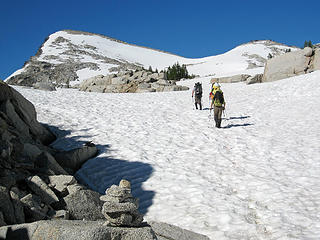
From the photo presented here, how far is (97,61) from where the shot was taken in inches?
3588

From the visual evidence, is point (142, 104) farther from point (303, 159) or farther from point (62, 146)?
point (303, 159)

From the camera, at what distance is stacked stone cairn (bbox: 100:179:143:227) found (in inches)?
150

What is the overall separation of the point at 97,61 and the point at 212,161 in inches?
3444

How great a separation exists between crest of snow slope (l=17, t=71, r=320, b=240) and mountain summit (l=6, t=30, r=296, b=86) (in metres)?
32.8

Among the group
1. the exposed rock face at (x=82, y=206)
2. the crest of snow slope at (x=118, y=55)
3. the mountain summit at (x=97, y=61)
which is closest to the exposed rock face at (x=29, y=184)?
the exposed rock face at (x=82, y=206)

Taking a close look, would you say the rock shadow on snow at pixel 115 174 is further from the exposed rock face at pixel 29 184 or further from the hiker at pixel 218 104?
the hiker at pixel 218 104

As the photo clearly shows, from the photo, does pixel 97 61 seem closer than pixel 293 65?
No

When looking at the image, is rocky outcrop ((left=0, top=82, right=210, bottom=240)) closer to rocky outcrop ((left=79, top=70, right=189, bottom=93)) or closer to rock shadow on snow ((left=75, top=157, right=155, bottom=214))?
rock shadow on snow ((left=75, top=157, right=155, bottom=214))

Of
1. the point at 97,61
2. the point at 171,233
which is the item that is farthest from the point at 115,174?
the point at 97,61

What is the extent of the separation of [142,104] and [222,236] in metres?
15.7

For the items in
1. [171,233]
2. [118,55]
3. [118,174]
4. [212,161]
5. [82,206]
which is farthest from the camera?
[118,55]

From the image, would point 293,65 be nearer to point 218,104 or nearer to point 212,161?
point 218,104

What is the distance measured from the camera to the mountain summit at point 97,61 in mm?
69062

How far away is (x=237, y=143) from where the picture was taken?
1123 cm
